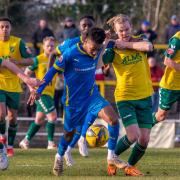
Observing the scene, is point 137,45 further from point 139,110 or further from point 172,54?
point 172,54

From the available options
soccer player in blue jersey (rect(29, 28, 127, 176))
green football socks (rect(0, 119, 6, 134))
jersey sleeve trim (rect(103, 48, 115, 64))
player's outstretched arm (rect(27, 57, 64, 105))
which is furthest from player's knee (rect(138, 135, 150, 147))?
green football socks (rect(0, 119, 6, 134))

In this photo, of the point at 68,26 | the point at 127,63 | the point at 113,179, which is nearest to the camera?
the point at 113,179

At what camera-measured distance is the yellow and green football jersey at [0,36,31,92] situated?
49.6 feet

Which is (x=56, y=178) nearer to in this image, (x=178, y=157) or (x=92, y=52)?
(x=92, y=52)

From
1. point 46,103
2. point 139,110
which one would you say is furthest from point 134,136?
point 46,103

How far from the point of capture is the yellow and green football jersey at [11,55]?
15106 millimetres

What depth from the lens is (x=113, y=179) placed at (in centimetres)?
1129

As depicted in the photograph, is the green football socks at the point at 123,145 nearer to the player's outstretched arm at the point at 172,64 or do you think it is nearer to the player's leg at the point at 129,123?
the player's leg at the point at 129,123

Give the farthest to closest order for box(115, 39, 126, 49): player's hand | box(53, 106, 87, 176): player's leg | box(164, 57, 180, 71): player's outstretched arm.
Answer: box(164, 57, 180, 71): player's outstretched arm
box(115, 39, 126, 49): player's hand
box(53, 106, 87, 176): player's leg

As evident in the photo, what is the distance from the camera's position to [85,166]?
13.3 meters

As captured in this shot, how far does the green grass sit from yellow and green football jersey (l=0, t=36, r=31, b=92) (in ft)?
4.13

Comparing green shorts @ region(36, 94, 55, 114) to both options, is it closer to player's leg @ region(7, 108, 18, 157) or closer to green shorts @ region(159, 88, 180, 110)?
player's leg @ region(7, 108, 18, 157)

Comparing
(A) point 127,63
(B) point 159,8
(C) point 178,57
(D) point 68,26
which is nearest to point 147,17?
(B) point 159,8

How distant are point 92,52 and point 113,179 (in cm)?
176
